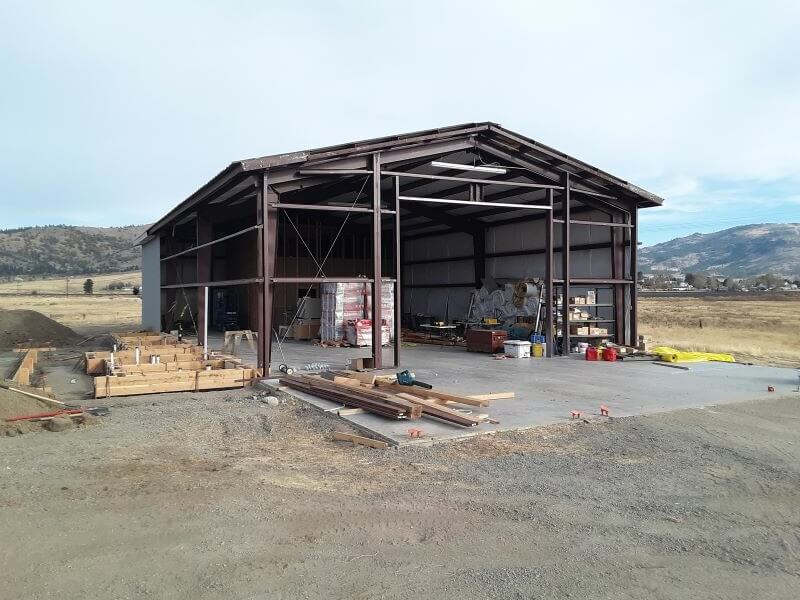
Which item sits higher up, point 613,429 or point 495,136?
point 495,136

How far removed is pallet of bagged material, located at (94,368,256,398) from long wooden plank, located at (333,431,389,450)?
16.0 feet

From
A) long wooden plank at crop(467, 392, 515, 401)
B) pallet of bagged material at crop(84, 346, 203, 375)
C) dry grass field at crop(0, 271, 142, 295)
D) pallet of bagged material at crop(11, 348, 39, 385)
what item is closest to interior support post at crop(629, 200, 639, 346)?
long wooden plank at crop(467, 392, 515, 401)

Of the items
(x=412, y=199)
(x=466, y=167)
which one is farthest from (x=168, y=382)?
(x=466, y=167)

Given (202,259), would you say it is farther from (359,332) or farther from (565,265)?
(565,265)

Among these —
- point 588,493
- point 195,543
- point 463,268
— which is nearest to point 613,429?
point 588,493

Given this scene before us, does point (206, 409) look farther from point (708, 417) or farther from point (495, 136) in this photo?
point (495, 136)

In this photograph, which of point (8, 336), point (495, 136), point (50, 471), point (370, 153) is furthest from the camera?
point (8, 336)

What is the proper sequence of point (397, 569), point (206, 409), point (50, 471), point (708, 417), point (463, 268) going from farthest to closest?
point (463, 268) → point (206, 409) → point (708, 417) → point (50, 471) → point (397, 569)

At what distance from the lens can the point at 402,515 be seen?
5441 millimetres

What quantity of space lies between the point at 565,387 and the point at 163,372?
7.92 metres

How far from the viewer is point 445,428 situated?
862 centimetres

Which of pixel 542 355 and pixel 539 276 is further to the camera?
pixel 539 276

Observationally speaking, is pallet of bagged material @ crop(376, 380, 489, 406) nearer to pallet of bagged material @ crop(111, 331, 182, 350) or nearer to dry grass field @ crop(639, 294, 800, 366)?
pallet of bagged material @ crop(111, 331, 182, 350)

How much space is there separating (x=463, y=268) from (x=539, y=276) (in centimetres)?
482
